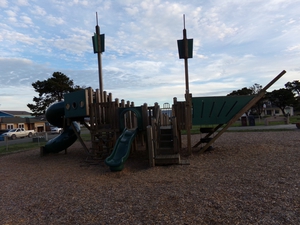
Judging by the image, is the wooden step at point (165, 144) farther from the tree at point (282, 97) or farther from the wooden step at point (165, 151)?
the tree at point (282, 97)

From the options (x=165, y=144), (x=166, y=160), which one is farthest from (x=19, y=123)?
(x=166, y=160)

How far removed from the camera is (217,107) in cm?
963

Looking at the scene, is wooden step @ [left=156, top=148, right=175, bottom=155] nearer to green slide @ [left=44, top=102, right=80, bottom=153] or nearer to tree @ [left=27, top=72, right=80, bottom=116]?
green slide @ [left=44, top=102, right=80, bottom=153]

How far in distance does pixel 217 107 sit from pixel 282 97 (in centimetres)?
5045

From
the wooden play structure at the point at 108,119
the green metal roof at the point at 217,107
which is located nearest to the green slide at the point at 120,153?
the wooden play structure at the point at 108,119

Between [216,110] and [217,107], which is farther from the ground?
[217,107]

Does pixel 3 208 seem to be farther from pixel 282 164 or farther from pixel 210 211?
pixel 282 164

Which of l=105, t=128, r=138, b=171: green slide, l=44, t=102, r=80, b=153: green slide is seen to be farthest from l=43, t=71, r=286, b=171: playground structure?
l=44, t=102, r=80, b=153: green slide

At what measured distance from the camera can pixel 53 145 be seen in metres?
12.0

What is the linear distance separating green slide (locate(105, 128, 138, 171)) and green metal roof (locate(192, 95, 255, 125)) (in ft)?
8.51

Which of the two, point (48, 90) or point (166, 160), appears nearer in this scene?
point (166, 160)

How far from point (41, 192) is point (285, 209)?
455cm

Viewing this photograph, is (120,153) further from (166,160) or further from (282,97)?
(282,97)

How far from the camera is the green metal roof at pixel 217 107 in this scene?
378 inches
